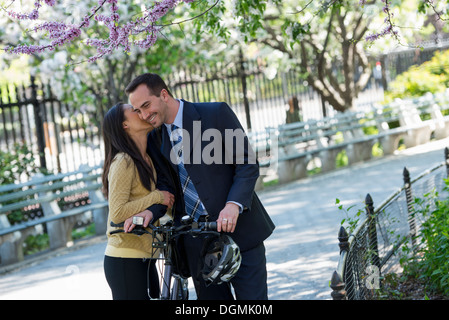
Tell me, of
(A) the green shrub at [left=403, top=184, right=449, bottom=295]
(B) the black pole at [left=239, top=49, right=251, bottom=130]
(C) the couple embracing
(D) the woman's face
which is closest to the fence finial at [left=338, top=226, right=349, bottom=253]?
(C) the couple embracing

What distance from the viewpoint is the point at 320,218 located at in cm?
1041

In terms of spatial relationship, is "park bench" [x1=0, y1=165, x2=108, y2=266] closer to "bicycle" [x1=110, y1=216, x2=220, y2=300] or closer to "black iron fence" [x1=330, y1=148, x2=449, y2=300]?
"black iron fence" [x1=330, y1=148, x2=449, y2=300]

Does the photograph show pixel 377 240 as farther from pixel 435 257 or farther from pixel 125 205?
pixel 125 205

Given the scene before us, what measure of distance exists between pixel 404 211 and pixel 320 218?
2.92 metres

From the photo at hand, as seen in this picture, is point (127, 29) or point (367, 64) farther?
point (367, 64)

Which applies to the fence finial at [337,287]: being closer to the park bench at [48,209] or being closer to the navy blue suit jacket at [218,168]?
the navy blue suit jacket at [218,168]

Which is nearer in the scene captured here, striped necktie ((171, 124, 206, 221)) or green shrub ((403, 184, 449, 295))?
striped necktie ((171, 124, 206, 221))

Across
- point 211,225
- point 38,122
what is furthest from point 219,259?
point 38,122

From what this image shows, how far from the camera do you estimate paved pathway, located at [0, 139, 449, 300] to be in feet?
24.9

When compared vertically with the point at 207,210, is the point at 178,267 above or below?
below

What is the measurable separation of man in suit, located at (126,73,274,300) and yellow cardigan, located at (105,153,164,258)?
11 centimetres

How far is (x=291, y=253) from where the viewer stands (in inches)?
340
